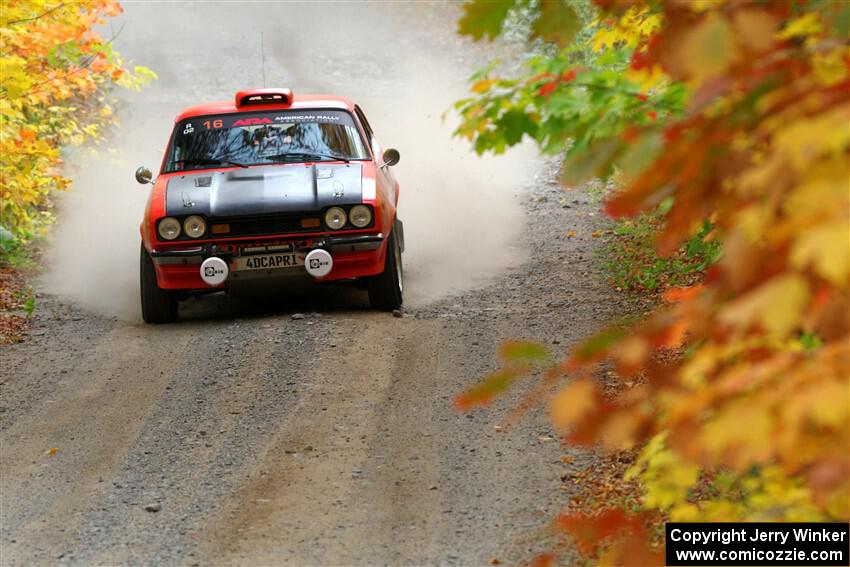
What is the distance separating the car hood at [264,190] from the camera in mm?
9336

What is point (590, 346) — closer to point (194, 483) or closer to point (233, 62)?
point (194, 483)

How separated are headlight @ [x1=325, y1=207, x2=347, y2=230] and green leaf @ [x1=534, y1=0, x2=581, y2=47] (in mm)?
5800

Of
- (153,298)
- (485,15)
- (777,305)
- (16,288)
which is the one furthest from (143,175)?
(777,305)

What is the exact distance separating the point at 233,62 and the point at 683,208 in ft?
89.2

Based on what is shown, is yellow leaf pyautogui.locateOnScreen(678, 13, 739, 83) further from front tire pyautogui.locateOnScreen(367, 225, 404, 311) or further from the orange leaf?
front tire pyautogui.locateOnScreen(367, 225, 404, 311)

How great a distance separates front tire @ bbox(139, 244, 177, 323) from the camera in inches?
389

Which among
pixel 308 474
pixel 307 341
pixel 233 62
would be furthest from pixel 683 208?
pixel 233 62

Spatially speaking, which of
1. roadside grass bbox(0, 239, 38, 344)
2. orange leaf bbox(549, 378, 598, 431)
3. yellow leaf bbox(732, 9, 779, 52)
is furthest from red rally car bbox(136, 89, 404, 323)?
yellow leaf bbox(732, 9, 779, 52)

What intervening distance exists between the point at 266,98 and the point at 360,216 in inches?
78.5

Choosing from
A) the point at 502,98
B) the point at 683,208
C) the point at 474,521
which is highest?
the point at 502,98

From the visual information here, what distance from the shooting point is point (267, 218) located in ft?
30.7

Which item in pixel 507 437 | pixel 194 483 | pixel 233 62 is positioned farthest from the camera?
pixel 233 62

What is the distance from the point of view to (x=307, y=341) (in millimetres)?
9031

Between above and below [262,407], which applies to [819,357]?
below
